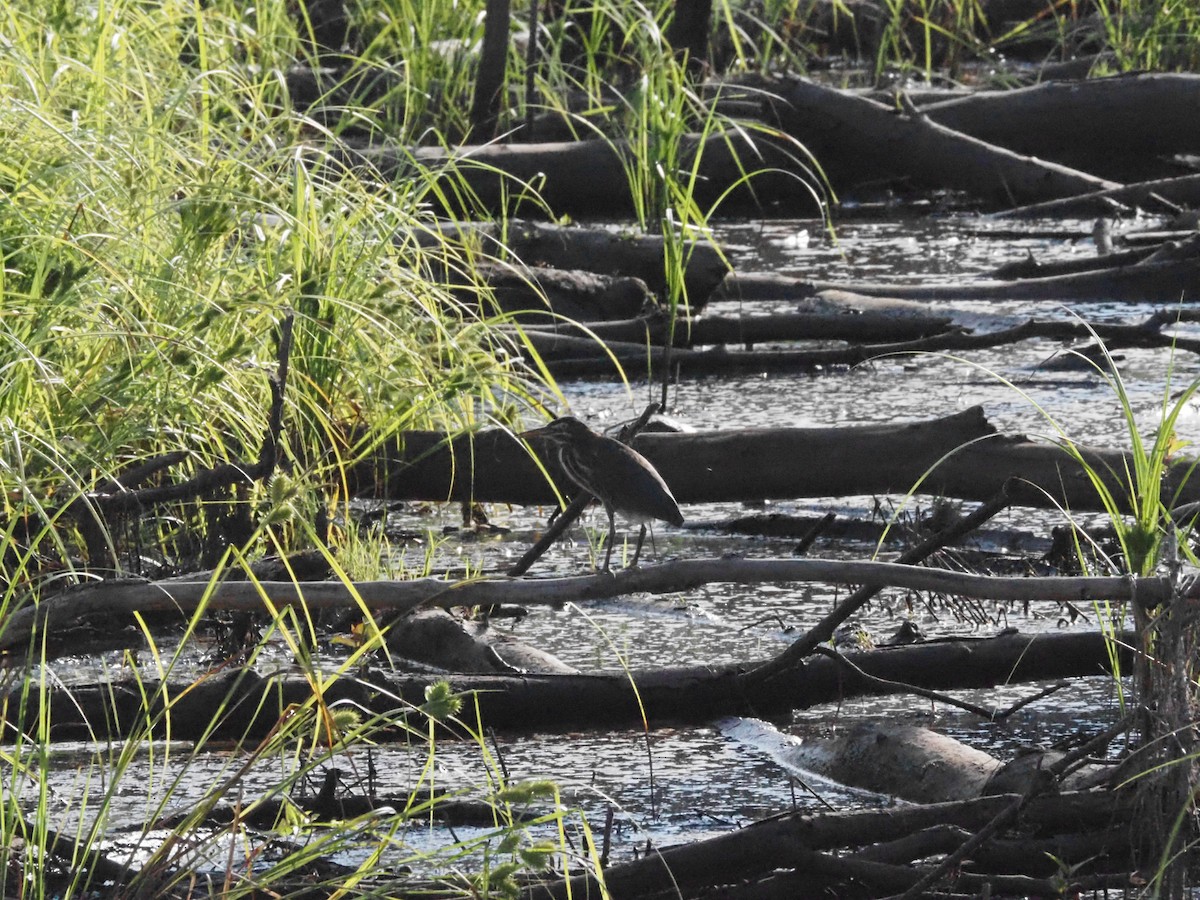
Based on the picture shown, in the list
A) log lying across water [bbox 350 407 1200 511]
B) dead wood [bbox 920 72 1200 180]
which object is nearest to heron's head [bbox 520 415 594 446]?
log lying across water [bbox 350 407 1200 511]

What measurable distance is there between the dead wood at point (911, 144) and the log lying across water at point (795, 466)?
4528 millimetres

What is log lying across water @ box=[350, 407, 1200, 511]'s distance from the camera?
4309mm

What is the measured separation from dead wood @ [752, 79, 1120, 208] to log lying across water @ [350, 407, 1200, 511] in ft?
14.9

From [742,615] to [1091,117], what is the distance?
5.60 m

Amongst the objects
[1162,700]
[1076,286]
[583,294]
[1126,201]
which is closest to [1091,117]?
[1126,201]

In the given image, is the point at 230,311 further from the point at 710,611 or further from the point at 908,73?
the point at 908,73

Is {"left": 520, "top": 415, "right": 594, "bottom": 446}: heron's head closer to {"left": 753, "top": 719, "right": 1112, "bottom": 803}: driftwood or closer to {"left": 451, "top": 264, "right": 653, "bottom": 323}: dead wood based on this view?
{"left": 753, "top": 719, "right": 1112, "bottom": 803}: driftwood

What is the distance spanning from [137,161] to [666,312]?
2236 mm

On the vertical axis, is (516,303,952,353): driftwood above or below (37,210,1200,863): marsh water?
above

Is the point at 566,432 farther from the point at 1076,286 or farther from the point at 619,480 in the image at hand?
the point at 1076,286

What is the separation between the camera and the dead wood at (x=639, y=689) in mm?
3281

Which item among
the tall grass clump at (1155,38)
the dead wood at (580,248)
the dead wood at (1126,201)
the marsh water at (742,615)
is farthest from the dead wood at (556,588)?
the tall grass clump at (1155,38)

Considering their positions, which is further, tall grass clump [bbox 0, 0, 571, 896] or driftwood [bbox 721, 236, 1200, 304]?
driftwood [bbox 721, 236, 1200, 304]

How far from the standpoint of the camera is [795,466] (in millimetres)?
4527
